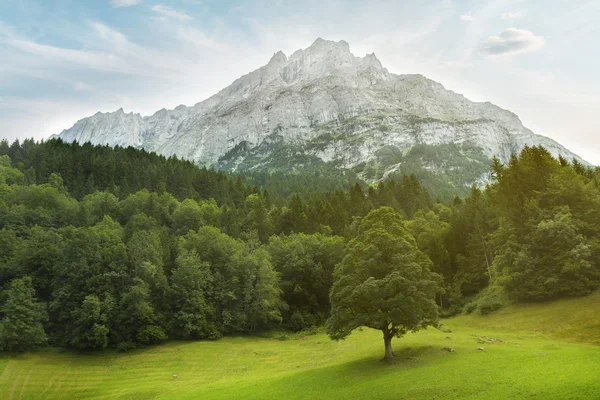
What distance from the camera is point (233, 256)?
275 ft

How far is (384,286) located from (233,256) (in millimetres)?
51523

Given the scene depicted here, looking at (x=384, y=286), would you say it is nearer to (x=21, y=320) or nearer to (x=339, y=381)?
(x=339, y=381)

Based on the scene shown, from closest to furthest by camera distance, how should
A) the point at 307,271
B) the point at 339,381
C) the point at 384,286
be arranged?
1. the point at 339,381
2. the point at 384,286
3. the point at 307,271

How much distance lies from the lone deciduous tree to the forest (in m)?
0.56

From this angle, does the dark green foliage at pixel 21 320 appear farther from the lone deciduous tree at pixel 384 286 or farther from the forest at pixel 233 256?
the lone deciduous tree at pixel 384 286

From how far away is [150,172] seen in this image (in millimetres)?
127938

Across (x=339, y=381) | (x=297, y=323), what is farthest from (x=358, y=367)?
(x=297, y=323)

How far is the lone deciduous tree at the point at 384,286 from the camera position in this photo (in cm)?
3728

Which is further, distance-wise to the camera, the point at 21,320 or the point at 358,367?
the point at 21,320

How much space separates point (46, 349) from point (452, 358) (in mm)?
62188

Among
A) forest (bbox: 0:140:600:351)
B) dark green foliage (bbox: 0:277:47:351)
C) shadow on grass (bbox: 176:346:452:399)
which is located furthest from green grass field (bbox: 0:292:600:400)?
forest (bbox: 0:140:600:351)

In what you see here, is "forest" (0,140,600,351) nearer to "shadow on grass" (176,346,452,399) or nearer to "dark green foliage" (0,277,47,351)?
"dark green foliage" (0,277,47,351)

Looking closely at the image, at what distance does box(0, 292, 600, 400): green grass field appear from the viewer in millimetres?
26625

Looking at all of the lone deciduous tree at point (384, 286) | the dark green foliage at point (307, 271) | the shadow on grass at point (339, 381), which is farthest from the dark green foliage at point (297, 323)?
the lone deciduous tree at point (384, 286)
